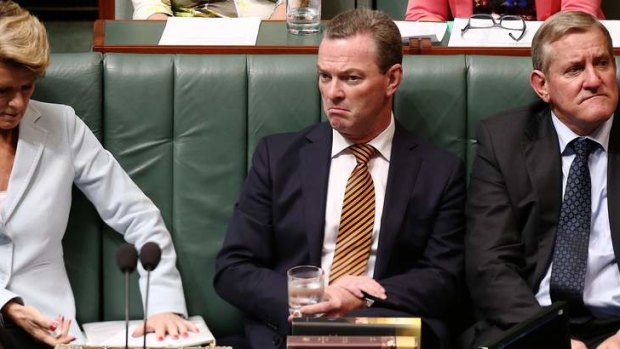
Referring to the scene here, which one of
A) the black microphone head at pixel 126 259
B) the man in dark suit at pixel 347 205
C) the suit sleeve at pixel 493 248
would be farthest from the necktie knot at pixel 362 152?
the black microphone head at pixel 126 259

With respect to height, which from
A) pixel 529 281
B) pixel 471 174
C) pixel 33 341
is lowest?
pixel 33 341

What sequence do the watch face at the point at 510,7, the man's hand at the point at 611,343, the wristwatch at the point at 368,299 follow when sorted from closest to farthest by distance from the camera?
the man's hand at the point at 611,343
the wristwatch at the point at 368,299
the watch face at the point at 510,7

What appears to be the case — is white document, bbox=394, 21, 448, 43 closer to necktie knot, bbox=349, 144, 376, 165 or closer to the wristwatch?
necktie knot, bbox=349, 144, 376, 165

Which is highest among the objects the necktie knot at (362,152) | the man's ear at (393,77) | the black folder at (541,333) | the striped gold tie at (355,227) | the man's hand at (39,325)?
the man's ear at (393,77)

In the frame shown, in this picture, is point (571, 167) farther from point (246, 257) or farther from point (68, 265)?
point (68, 265)

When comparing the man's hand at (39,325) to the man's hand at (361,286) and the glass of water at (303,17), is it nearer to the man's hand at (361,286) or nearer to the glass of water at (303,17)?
the man's hand at (361,286)

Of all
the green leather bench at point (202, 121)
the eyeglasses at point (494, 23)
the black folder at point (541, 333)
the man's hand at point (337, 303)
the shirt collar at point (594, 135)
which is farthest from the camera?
the eyeglasses at point (494, 23)

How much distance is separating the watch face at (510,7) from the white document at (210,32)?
2.83ft

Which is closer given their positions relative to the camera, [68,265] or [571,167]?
[571,167]

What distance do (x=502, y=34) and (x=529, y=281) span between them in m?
0.79

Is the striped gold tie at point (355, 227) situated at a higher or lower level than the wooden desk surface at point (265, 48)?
lower

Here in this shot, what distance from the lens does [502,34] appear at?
3074 millimetres

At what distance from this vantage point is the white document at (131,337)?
2.52m

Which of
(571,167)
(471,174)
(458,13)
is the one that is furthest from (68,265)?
(458,13)
